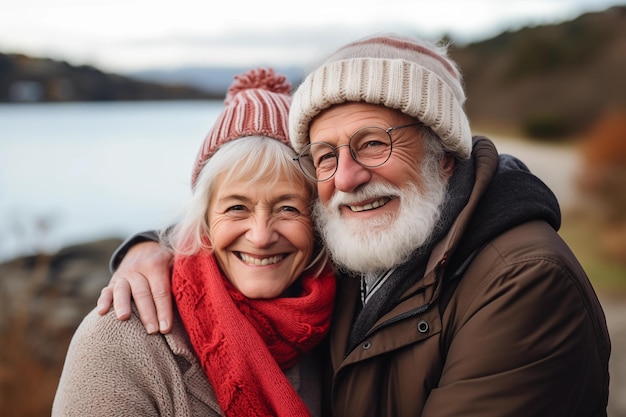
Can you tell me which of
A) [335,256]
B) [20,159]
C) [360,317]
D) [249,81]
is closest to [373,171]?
[335,256]

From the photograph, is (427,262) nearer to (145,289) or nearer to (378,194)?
(378,194)

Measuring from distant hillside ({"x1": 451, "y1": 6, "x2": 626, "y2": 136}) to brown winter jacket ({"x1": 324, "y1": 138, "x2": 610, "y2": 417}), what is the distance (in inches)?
401

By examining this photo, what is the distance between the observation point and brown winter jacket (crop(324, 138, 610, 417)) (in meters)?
2.04

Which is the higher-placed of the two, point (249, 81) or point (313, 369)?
point (249, 81)

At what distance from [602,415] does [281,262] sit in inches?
54.1

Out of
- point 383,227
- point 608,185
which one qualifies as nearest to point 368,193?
point 383,227

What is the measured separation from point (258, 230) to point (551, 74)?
41.1ft

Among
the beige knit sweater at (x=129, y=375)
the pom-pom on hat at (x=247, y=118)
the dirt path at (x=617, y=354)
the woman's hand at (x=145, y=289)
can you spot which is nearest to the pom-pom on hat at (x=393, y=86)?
the pom-pom on hat at (x=247, y=118)

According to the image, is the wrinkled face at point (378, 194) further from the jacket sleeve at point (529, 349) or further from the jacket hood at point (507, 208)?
the jacket sleeve at point (529, 349)

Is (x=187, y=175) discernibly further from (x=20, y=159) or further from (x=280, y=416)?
(x=20, y=159)

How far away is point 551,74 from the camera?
13.5 metres

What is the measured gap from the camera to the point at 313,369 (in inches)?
111

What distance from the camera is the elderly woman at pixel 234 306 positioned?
2301mm

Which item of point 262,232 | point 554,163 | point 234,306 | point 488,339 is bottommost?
point 554,163
